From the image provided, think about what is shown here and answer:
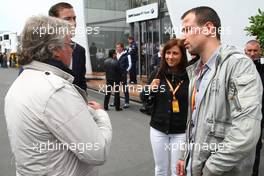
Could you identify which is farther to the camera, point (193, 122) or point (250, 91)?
point (193, 122)

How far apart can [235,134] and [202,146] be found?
0.96 feet

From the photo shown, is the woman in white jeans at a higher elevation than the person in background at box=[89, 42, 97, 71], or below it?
below

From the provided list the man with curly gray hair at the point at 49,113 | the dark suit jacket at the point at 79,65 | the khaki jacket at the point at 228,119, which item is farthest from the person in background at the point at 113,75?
the man with curly gray hair at the point at 49,113

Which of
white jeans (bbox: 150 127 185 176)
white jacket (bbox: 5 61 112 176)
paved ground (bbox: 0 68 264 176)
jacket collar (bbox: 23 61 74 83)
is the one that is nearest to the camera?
white jacket (bbox: 5 61 112 176)

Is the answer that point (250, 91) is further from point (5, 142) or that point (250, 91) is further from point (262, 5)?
point (262, 5)

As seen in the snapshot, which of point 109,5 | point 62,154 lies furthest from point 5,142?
point 109,5

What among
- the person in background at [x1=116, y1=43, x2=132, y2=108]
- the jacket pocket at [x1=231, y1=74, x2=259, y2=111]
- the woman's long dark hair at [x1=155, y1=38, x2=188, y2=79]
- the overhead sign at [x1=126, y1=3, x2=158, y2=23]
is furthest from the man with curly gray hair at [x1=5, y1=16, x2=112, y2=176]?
the overhead sign at [x1=126, y1=3, x2=158, y2=23]

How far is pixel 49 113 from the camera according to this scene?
1.68 metres

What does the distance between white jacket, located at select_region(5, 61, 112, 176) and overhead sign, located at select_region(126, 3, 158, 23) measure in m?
14.0

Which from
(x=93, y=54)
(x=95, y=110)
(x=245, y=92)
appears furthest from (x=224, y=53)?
(x=93, y=54)

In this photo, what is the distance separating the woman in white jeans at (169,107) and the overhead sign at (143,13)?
1210 centimetres

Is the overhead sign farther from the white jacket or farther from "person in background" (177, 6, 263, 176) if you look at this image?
the white jacket

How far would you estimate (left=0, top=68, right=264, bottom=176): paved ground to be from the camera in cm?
492

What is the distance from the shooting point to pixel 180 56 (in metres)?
3.58
